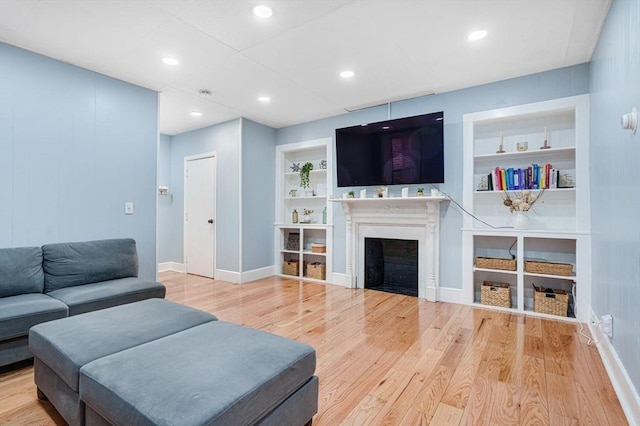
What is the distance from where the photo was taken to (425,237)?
396 centimetres

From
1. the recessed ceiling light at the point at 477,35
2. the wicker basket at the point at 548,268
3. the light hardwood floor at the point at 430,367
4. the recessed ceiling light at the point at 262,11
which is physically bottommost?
the light hardwood floor at the point at 430,367

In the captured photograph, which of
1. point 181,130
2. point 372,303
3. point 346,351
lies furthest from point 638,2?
point 181,130

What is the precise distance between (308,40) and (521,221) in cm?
278

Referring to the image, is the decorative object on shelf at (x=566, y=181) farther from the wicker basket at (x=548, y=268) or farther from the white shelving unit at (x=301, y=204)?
the white shelving unit at (x=301, y=204)

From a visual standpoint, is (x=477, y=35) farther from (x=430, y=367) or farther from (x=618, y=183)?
(x=430, y=367)

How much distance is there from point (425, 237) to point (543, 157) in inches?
60.2

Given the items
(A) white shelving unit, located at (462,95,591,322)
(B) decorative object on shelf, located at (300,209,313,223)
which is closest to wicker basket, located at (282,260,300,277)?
(B) decorative object on shelf, located at (300,209,313,223)

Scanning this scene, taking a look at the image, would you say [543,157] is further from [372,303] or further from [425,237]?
[372,303]

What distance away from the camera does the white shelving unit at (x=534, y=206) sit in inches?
120

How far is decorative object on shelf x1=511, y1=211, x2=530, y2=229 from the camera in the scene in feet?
10.8

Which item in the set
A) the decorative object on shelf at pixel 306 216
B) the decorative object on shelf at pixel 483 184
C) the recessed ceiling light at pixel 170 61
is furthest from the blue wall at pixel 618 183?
the decorative object on shelf at pixel 306 216

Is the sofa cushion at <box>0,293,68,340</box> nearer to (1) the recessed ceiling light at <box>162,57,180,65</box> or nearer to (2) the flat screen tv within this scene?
(1) the recessed ceiling light at <box>162,57,180,65</box>

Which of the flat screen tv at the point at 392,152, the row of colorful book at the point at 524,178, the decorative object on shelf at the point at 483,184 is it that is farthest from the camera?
the flat screen tv at the point at 392,152

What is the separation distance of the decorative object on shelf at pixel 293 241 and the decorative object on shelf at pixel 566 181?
357cm
